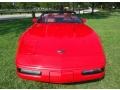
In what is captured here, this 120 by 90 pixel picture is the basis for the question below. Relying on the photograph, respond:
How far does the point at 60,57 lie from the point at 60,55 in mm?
64

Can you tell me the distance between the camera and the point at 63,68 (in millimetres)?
4059

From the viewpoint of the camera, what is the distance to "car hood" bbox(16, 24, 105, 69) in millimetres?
4184

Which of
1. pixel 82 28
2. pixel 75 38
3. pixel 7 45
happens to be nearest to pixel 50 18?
pixel 82 28

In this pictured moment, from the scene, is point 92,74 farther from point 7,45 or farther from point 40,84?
point 7,45

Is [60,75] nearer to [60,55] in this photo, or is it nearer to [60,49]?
[60,55]

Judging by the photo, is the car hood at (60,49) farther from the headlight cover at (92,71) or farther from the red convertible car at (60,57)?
the headlight cover at (92,71)

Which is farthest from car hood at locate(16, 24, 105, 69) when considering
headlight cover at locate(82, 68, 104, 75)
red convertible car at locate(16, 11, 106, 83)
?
headlight cover at locate(82, 68, 104, 75)

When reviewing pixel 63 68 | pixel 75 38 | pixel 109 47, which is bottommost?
pixel 109 47

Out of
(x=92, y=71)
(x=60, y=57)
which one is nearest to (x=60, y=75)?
(x=60, y=57)

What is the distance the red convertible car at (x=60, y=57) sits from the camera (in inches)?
160

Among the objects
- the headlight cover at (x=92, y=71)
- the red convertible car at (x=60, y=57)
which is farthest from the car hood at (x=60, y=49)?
the headlight cover at (x=92, y=71)

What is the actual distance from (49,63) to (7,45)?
4299 mm

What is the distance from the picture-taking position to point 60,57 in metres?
4.26

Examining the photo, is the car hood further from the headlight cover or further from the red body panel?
the headlight cover
